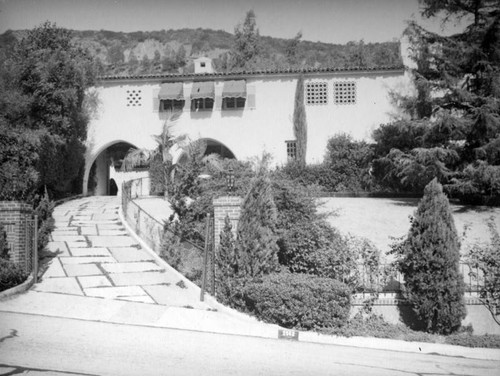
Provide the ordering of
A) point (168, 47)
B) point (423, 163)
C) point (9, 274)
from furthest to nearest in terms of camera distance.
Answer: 1. point (168, 47)
2. point (423, 163)
3. point (9, 274)

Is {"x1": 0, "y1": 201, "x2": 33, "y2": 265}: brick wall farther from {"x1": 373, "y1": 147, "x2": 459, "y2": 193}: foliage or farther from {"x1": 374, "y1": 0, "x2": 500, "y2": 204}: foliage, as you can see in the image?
{"x1": 374, "y1": 0, "x2": 500, "y2": 204}: foliage

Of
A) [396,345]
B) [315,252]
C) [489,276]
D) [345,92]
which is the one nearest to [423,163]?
[345,92]

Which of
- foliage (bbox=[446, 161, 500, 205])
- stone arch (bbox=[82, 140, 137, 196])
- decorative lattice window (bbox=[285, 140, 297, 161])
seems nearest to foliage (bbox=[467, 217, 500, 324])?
foliage (bbox=[446, 161, 500, 205])

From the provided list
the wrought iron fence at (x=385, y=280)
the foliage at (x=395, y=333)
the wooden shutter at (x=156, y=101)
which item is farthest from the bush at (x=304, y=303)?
the wooden shutter at (x=156, y=101)

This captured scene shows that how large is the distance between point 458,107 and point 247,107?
9983mm

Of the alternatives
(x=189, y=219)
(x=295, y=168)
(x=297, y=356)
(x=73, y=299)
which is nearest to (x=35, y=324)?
(x=73, y=299)

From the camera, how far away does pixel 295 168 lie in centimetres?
2322

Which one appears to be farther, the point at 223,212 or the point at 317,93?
the point at 317,93

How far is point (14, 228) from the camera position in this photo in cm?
1023

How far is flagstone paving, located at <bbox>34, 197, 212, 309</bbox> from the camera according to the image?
33.0 ft

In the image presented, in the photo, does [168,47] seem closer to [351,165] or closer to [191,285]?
[351,165]

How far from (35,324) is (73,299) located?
4.57ft

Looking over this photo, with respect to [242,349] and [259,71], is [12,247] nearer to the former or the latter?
[242,349]

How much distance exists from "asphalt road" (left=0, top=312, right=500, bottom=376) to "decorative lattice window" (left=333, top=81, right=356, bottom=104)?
17.5 m
